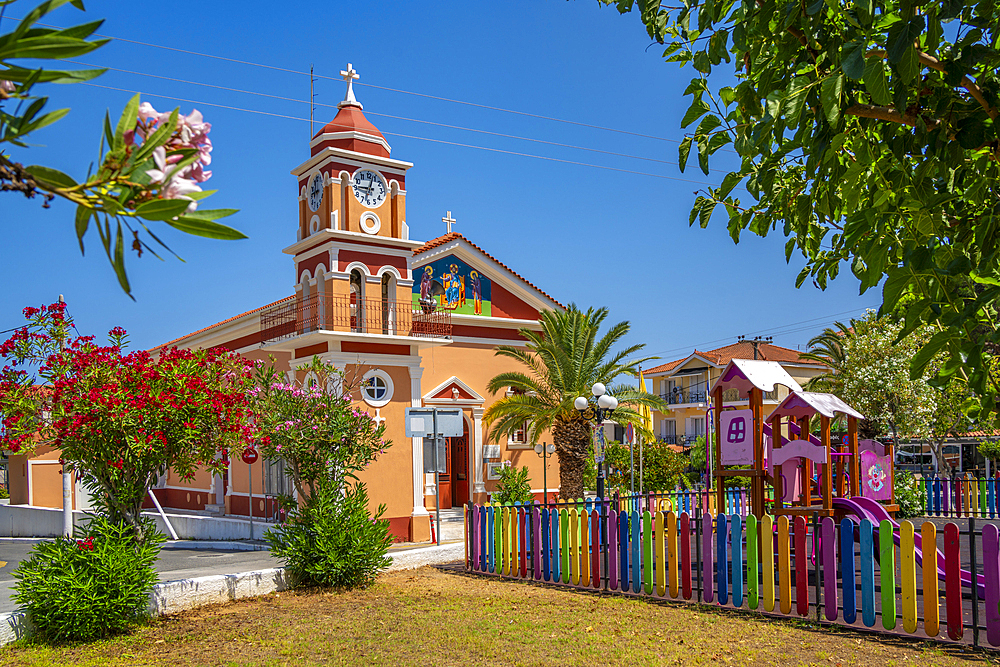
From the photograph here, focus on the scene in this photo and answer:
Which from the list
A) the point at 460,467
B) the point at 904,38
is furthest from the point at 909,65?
the point at 460,467

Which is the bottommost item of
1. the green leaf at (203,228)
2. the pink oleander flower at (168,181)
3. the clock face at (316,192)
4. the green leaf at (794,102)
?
the green leaf at (203,228)

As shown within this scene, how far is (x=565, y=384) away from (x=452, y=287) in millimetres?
4612

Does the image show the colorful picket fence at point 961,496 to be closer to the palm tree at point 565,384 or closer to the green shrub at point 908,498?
the green shrub at point 908,498

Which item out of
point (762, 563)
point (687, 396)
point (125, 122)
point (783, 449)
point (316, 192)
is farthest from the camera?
point (687, 396)

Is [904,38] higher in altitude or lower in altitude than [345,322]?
lower

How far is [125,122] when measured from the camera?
63.4 inches

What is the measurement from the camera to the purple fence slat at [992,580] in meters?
7.24

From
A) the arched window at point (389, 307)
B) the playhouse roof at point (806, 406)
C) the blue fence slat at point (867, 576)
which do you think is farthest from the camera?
the arched window at point (389, 307)

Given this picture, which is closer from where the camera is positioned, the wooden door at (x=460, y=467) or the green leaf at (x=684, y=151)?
the green leaf at (x=684, y=151)

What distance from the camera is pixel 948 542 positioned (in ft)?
24.8

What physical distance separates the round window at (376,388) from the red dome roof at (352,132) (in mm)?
5059

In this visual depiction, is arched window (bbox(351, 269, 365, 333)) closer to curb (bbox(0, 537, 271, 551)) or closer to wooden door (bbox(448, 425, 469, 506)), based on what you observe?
curb (bbox(0, 537, 271, 551))

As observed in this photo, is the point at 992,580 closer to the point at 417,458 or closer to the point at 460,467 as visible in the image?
the point at 417,458

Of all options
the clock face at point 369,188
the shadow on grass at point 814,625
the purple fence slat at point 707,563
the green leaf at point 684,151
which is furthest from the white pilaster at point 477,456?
the green leaf at point 684,151
